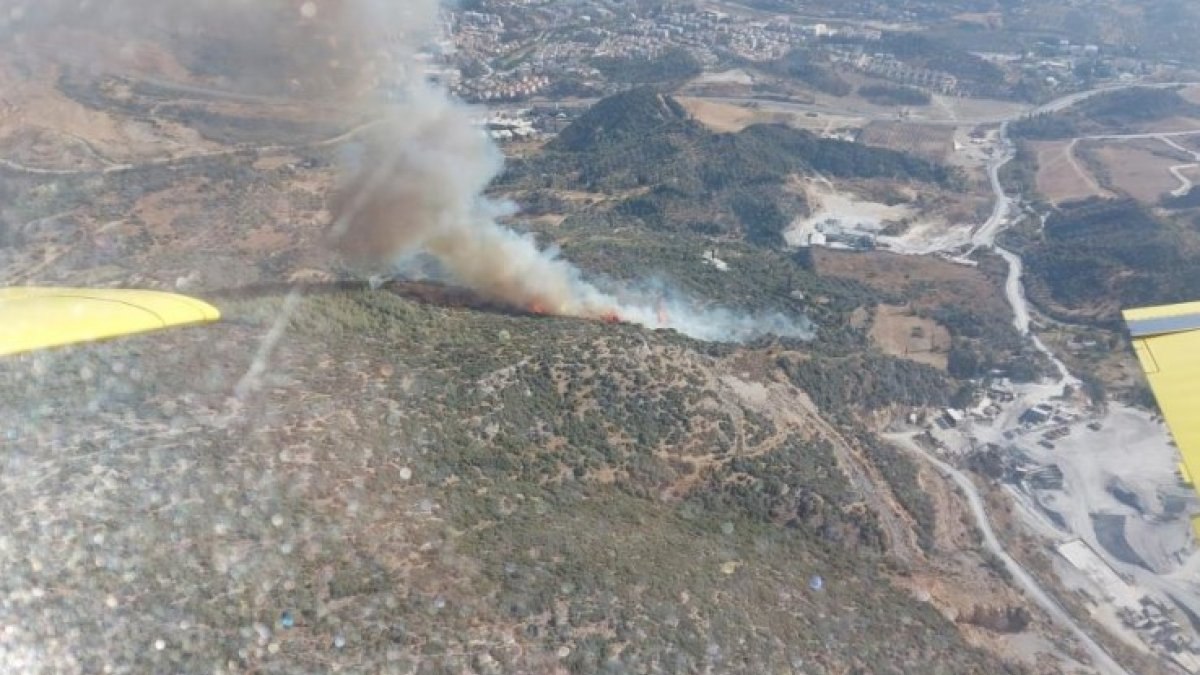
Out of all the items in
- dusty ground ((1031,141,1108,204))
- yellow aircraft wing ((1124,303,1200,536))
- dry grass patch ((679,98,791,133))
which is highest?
yellow aircraft wing ((1124,303,1200,536))

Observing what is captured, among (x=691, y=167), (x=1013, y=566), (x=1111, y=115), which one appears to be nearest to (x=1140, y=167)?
(x=1111, y=115)

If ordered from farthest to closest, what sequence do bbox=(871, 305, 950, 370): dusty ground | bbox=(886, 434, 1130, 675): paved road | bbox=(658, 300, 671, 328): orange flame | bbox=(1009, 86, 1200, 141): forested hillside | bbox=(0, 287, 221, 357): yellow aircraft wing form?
bbox=(1009, 86, 1200, 141): forested hillside < bbox=(871, 305, 950, 370): dusty ground < bbox=(658, 300, 671, 328): orange flame < bbox=(886, 434, 1130, 675): paved road < bbox=(0, 287, 221, 357): yellow aircraft wing

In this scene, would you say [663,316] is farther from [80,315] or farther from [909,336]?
[80,315]

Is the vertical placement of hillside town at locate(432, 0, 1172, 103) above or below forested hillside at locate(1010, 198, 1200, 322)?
below

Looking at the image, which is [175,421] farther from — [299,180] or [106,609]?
[299,180]

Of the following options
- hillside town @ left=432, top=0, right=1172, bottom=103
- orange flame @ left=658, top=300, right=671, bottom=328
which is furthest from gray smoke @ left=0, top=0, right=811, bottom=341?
hillside town @ left=432, top=0, right=1172, bottom=103

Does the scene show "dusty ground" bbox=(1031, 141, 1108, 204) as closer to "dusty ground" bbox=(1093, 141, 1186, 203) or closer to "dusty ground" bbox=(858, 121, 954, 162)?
"dusty ground" bbox=(1093, 141, 1186, 203)

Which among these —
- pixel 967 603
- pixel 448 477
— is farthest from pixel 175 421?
pixel 967 603

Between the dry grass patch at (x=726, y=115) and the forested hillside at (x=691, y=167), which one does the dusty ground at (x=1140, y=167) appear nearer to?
the forested hillside at (x=691, y=167)
